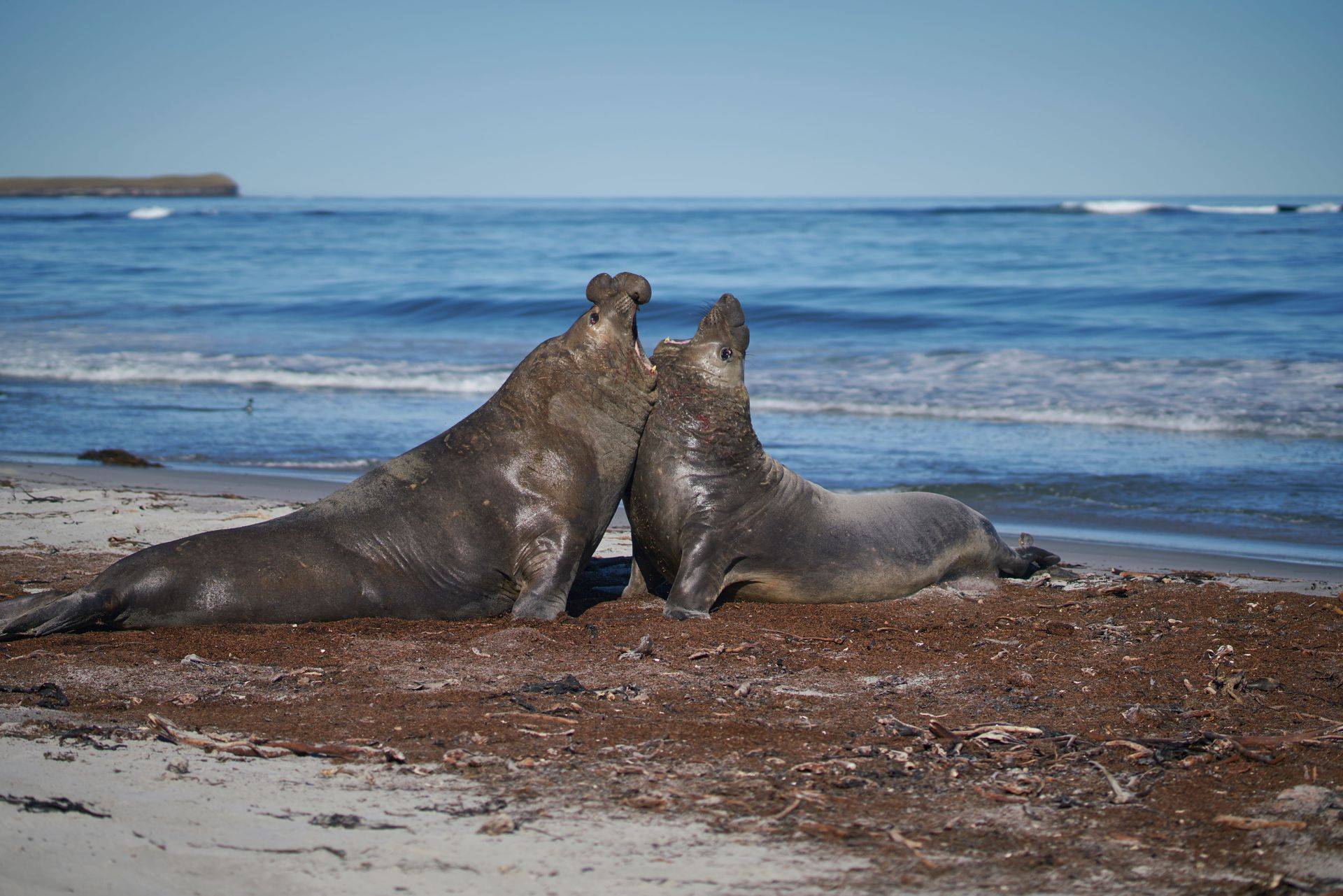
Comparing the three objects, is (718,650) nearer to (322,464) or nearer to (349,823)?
(349,823)

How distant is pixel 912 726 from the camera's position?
4293mm

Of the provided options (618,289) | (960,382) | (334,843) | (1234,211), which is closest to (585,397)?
(618,289)

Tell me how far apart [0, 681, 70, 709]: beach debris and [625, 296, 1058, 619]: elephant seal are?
118 inches

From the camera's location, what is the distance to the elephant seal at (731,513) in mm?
6602

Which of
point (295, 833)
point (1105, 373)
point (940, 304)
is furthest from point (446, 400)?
point (940, 304)

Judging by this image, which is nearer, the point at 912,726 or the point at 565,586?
the point at 912,726

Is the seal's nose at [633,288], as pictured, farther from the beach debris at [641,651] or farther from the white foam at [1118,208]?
the white foam at [1118,208]

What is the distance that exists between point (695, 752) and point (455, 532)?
2503 mm

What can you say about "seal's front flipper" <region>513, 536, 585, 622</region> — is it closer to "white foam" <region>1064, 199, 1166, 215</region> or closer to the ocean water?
Result: the ocean water

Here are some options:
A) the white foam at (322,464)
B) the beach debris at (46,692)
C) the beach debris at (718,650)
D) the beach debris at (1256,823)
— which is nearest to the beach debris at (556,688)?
the beach debris at (718,650)

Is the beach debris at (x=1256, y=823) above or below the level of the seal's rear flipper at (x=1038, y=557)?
above

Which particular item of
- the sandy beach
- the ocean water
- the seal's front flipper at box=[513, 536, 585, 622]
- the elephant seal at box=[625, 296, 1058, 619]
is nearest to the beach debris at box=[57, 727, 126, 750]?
the sandy beach

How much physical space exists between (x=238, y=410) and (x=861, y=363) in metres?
9.85

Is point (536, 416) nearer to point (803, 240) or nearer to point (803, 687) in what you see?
point (803, 687)
